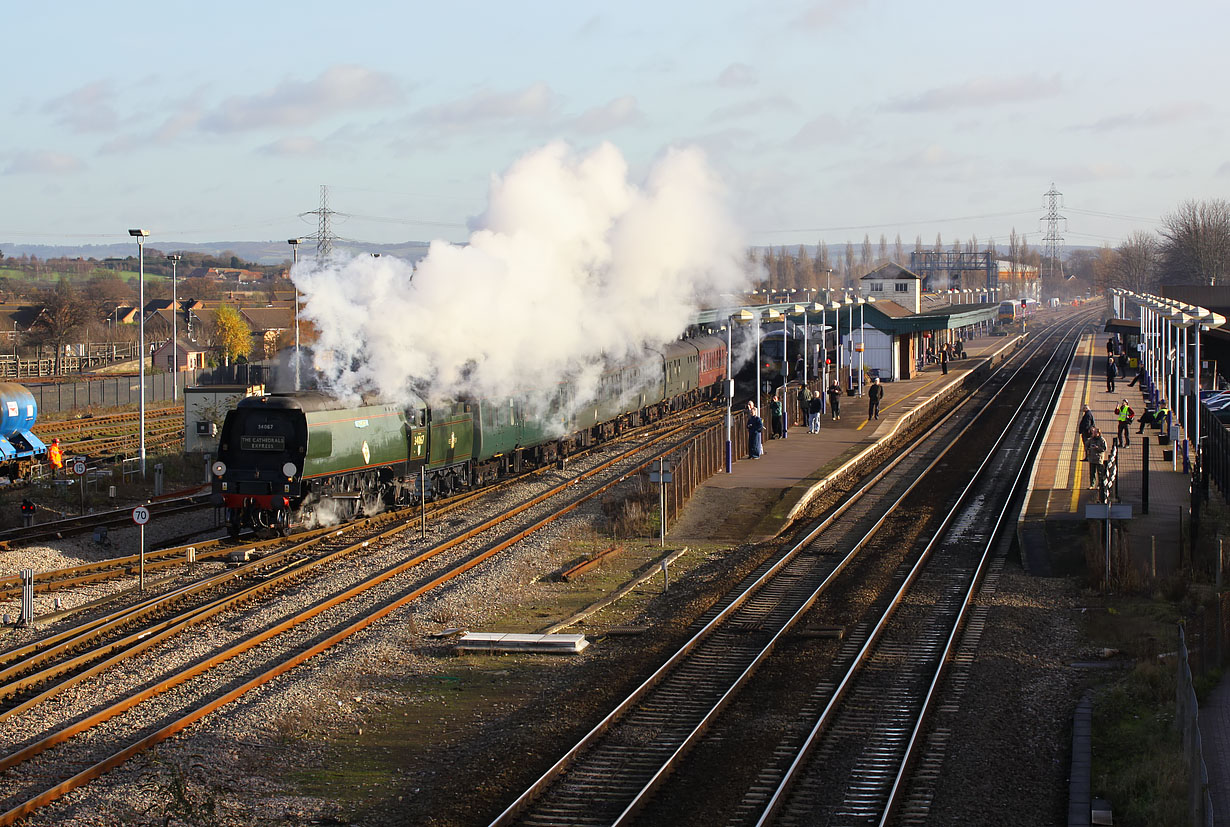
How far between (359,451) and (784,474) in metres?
12.0

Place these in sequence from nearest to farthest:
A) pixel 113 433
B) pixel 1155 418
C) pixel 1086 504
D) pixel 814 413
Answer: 1. pixel 1086 504
2. pixel 814 413
3. pixel 1155 418
4. pixel 113 433

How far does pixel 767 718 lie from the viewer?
1283cm

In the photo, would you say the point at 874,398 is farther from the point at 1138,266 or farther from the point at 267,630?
the point at 1138,266

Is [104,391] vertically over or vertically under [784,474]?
over

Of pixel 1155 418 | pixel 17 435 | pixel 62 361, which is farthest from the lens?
pixel 62 361

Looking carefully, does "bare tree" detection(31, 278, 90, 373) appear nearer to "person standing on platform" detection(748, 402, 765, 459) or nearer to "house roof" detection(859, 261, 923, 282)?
"person standing on platform" detection(748, 402, 765, 459)

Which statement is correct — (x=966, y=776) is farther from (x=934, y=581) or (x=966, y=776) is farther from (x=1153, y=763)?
(x=934, y=581)

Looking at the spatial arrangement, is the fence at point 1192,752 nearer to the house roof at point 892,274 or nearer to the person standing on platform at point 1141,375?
the person standing on platform at point 1141,375

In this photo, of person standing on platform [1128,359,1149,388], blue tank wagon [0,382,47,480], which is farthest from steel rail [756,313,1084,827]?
person standing on platform [1128,359,1149,388]

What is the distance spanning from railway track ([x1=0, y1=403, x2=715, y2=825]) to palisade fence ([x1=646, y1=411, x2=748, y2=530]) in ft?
7.37

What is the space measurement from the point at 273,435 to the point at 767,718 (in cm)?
1185

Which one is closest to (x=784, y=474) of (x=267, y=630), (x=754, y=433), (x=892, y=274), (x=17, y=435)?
(x=754, y=433)

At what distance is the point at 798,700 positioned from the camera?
1342 centimetres

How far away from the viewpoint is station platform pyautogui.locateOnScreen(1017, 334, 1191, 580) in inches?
817
